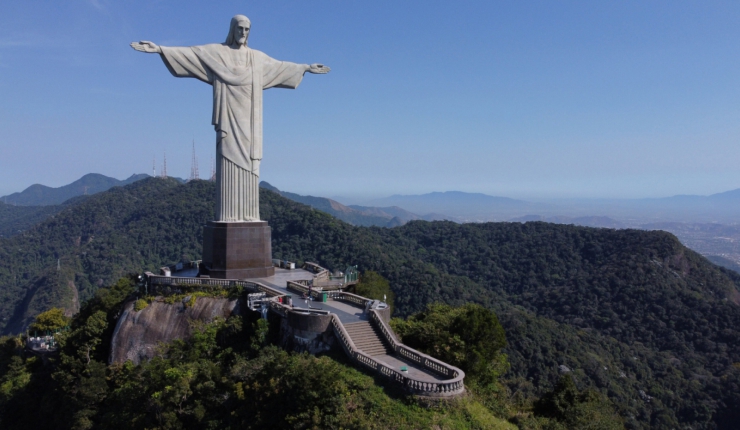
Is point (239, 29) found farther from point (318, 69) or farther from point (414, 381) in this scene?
point (414, 381)

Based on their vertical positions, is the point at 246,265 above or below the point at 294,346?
above

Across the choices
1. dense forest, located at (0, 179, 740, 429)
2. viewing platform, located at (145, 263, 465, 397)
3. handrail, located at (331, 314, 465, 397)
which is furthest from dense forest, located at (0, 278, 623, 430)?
dense forest, located at (0, 179, 740, 429)

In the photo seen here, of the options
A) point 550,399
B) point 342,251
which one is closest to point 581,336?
point 342,251

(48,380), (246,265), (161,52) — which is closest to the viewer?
(161,52)

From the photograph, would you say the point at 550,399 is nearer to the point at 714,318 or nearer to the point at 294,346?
the point at 294,346

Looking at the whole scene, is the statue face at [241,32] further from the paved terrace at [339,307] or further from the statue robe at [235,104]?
the paved terrace at [339,307]

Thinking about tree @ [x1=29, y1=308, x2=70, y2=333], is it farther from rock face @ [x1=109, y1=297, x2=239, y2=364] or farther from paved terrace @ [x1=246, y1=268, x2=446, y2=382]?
paved terrace @ [x1=246, y1=268, x2=446, y2=382]

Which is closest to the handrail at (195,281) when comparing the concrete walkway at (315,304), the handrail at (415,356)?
the concrete walkway at (315,304)
